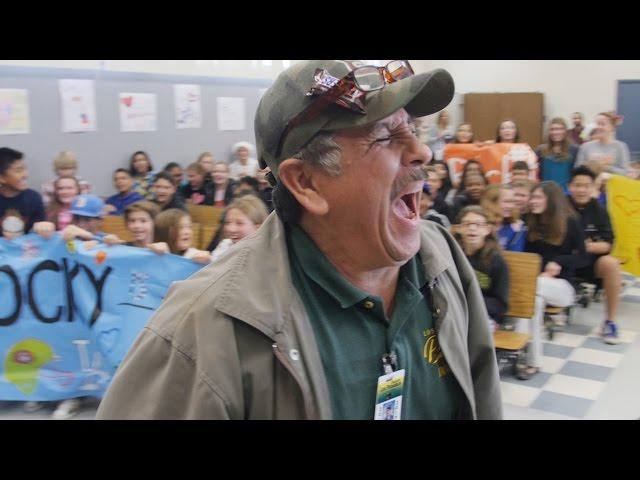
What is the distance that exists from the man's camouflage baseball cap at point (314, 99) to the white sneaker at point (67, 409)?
3.22 meters

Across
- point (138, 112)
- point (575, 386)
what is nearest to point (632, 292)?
point (575, 386)

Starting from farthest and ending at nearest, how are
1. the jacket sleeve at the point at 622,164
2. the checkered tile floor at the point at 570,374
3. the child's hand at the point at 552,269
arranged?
the jacket sleeve at the point at 622,164 → the child's hand at the point at 552,269 → the checkered tile floor at the point at 570,374

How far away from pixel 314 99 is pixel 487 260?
345 centimetres

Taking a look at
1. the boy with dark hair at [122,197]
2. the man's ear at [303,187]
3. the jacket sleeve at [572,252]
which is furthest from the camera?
the boy with dark hair at [122,197]

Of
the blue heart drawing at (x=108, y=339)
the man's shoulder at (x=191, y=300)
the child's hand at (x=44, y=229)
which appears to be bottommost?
the blue heart drawing at (x=108, y=339)

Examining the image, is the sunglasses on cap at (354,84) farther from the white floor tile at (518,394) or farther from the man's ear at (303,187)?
the white floor tile at (518,394)

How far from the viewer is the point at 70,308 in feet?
12.9

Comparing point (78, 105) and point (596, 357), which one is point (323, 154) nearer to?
point (596, 357)

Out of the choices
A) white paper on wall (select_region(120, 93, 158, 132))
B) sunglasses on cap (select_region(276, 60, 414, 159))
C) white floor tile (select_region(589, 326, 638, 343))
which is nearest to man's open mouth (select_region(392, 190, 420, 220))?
sunglasses on cap (select_region(276, 60, 414, 159))

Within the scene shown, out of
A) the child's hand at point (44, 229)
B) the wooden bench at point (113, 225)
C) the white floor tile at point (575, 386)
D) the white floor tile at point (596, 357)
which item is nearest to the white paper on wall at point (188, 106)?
the wooden bench at point (113, 225)

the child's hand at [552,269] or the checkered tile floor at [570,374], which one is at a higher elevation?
the child's hand at [552,269]

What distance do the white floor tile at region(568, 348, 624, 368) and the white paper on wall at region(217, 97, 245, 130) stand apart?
5.90 m

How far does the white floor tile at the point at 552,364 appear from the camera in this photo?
494cm
